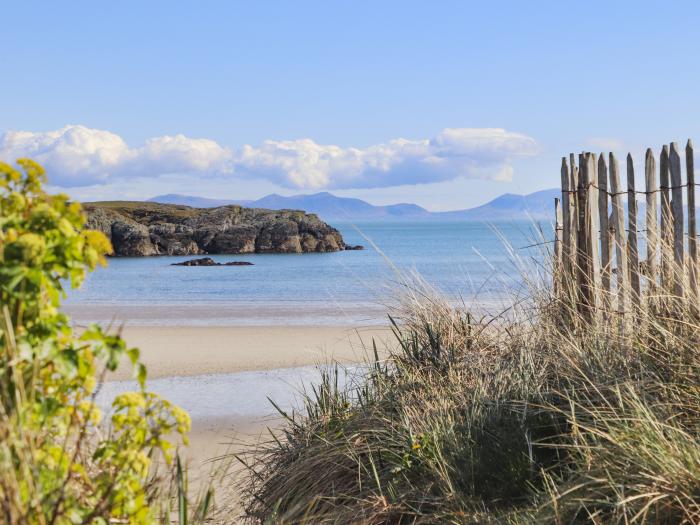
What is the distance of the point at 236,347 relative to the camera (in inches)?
558

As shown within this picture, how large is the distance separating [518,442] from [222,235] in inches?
2191

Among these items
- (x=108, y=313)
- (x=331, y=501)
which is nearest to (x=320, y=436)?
(x=331, y=501)

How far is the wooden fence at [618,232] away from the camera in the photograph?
19.9ft

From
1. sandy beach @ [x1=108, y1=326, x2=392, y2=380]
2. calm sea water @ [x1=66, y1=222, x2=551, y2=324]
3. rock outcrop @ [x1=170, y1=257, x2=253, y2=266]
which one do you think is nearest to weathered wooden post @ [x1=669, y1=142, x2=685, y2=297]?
calm sea water @ [x1=66, y1=222, x2=551, y2=324]

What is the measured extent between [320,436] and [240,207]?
2590 inches

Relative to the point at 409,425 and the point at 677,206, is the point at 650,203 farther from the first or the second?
the point at 409,425

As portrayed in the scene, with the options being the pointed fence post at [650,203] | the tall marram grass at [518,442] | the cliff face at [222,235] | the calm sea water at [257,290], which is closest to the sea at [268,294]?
the calm sea water at [257,290]

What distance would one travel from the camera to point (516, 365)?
479cm

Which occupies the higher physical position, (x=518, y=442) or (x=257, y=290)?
(x=518, y=442)

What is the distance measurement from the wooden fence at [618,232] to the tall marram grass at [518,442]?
3.25ft

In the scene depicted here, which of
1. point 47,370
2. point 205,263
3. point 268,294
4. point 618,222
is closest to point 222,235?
point 205,263

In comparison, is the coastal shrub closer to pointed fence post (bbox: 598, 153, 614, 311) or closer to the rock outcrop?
pointed fence post (bbox: 598, 153, 614, 311)

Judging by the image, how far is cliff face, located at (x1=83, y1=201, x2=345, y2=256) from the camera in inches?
2226

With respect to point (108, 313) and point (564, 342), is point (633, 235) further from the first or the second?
point (108, 313)
